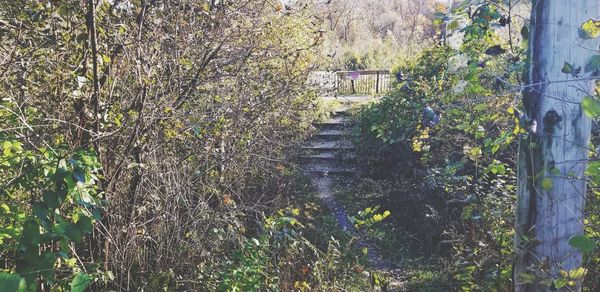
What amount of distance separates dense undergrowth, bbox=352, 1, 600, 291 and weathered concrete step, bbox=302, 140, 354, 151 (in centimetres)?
50

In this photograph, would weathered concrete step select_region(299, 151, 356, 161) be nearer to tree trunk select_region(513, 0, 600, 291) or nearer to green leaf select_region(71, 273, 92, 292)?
tree trunk select_region(513, 0, 600, 291)

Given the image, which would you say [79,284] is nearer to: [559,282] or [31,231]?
[31,231]

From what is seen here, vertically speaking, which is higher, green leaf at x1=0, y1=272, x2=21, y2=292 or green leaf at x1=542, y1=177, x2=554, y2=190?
green leaf at x1=542, y1=177, x2=554, y2=190

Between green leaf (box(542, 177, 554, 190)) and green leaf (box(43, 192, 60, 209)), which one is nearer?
green leaf (box(43, 192, 60, 209))

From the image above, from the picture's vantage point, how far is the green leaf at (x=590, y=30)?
2062 mm

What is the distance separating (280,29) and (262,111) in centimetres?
99

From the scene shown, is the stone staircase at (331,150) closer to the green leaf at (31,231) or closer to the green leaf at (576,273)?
the green leaf at (576,273)

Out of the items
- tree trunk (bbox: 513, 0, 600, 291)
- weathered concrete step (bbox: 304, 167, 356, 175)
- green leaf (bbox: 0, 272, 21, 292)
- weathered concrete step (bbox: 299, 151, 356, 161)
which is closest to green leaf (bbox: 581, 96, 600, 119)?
tree trunk (bbox: 513, 0, 600, 291)

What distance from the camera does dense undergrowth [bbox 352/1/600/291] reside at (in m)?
3.11

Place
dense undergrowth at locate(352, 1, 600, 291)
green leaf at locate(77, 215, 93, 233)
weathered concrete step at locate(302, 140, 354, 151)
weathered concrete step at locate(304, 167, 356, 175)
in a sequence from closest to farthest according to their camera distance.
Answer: green leaf at locate(77, 215, 93, 233), dense undergrowth at locate(352, 1, 600, 291), weathered concrete step at locate(304, 167, 356, 175), weathered concrete step at locate(302, 140, 354, 151)

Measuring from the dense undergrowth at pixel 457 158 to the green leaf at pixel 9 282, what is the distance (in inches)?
87.5

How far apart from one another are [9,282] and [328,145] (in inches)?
345

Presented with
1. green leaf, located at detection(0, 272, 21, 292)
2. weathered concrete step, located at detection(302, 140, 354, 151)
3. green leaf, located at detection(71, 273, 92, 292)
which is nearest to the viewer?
green leaf, located at detection(0, 272, 21, 292)

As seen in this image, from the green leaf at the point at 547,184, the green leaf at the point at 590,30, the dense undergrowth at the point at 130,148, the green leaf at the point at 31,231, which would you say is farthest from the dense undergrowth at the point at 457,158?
the green leaf at the point at 31,231
